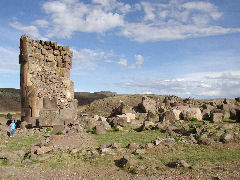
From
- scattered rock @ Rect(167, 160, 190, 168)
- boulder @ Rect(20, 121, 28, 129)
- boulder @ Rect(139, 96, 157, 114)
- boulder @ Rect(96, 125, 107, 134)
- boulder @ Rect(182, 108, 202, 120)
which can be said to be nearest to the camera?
scattered rock @ Rect(167, 160, 190, 168)

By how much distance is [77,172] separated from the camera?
764 centimetres

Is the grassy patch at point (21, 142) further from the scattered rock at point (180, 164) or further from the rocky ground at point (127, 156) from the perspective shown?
the scattered rock at point (180, 164)

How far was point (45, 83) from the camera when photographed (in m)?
17.7

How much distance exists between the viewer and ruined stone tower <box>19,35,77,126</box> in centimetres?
1658

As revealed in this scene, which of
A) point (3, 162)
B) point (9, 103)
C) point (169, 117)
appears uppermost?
point (9, 103)

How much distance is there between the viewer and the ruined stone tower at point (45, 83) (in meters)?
16.6

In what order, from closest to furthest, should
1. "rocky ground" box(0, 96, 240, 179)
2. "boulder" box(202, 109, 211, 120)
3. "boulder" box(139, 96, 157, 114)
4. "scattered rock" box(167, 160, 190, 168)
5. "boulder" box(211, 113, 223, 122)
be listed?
"rocky ground" box(0, 96, 240, 179) → "scattered rock" box(167, 160, 190, 168) → "boulder" box(211, 113, 223, 122) → "boulder" box(202, 109, 211, 120) → "boulder" box(139, 96, 157, 114)

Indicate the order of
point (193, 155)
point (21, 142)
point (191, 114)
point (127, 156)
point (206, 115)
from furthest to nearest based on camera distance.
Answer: point (206, 115) < point (191, 114) < point (21, 142) < point (193, 155) < point (127, 156)

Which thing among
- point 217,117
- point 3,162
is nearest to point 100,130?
point 3,162

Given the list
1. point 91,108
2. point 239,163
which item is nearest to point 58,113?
point 239,163

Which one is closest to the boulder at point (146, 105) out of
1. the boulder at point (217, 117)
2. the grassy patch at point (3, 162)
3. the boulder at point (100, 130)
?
the boulder at point (217, 117)

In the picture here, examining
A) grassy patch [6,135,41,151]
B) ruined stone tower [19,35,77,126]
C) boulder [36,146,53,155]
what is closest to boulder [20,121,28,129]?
ruined stone tower [19,35,77,126]

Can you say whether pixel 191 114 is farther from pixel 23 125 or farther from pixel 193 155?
pixel 23 125

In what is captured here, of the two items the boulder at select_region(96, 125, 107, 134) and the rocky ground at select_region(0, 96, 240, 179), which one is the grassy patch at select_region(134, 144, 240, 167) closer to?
the rocky ground at select_region(0, 96, 240, 179)
